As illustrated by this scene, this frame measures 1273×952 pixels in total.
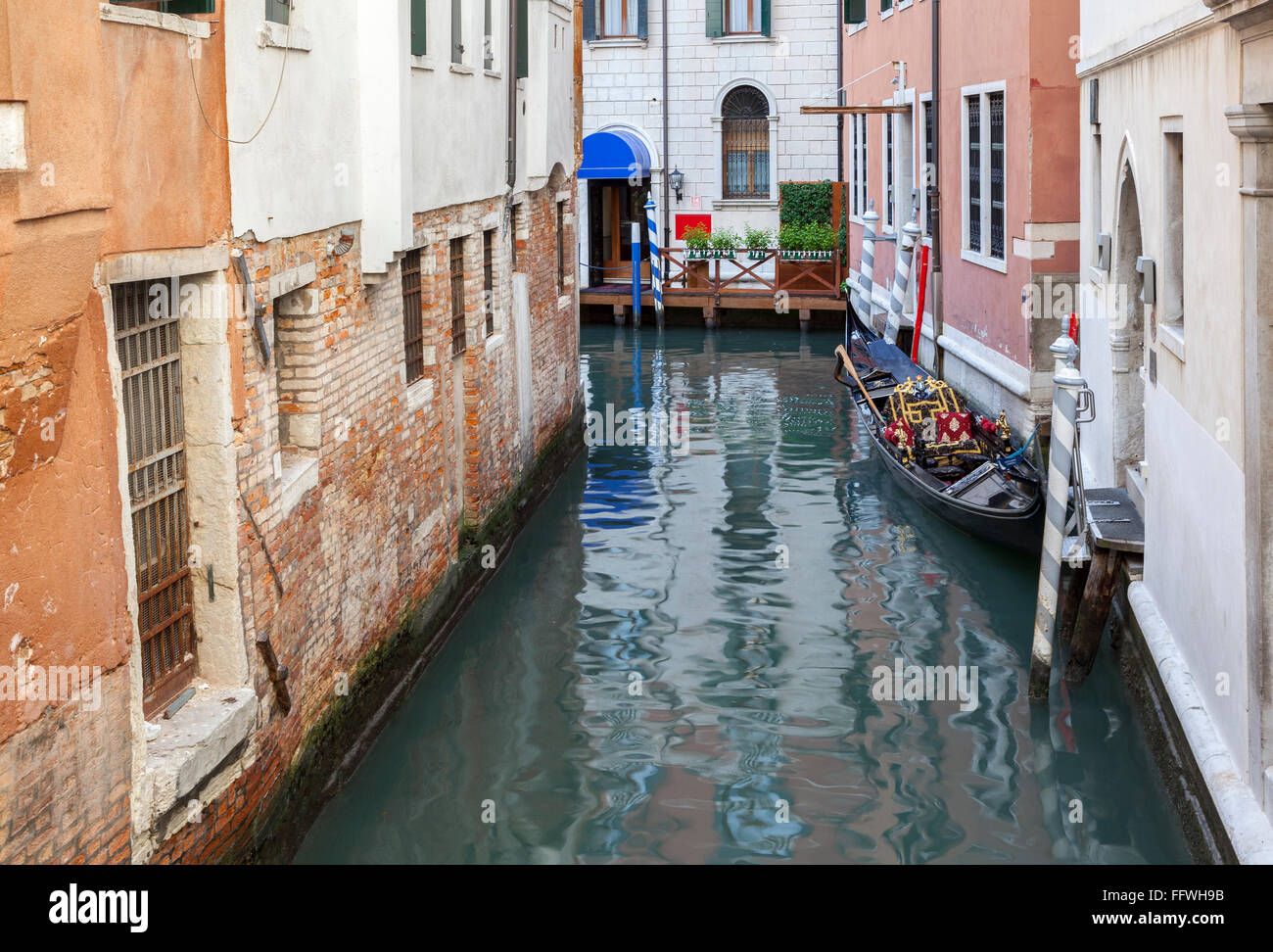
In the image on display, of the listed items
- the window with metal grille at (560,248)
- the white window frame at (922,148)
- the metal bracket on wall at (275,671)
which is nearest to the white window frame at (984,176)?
the white window frame at (922,148)

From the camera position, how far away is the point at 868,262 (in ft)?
72.9

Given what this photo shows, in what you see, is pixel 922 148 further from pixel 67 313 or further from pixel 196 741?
pixel 67 313

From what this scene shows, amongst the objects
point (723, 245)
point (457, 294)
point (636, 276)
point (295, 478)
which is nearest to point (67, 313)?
point (295, 478)

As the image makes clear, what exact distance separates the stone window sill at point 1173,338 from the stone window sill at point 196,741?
432 centimetres

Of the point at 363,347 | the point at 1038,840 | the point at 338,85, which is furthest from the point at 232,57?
the point at 1038,840

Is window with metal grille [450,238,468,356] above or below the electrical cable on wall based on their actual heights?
below

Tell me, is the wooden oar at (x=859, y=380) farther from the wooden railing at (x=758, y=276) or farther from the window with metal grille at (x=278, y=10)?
the window with metal grille at (x=278, y=10)

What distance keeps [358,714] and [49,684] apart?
3427mm

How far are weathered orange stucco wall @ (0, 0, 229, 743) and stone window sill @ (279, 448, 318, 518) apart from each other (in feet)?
5.14

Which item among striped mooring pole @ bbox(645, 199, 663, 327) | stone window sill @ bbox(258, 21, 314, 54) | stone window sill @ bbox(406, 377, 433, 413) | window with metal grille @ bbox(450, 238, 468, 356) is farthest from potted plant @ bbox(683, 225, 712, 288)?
stone window sill @ bbox(258, 21, 314, 54)

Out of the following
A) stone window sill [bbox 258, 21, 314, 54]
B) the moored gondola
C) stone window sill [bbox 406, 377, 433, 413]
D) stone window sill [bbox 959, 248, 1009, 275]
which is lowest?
the moored gondola

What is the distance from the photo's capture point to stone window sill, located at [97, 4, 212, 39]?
492cm

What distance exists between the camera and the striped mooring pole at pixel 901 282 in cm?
1906

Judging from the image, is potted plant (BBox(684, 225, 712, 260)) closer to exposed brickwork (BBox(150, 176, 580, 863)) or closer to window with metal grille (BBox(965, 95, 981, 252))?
window with metal grille (BBox(965, 95, 981, 252))
